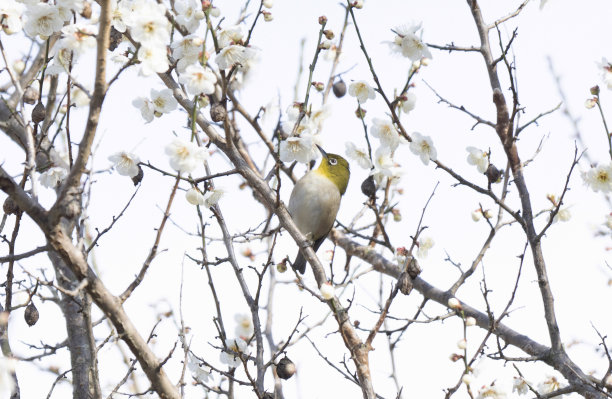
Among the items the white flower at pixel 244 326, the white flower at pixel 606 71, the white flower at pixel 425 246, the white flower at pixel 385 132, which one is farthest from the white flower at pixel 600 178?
the white flower at pixel 244 326

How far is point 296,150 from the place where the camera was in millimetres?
3832

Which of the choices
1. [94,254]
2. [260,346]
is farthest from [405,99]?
[94,254]

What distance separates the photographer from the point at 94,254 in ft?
19.1

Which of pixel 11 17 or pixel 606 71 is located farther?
pixel 606 71

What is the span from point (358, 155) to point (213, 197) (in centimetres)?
116

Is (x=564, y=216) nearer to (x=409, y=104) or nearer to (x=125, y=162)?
(x=409, y=104)

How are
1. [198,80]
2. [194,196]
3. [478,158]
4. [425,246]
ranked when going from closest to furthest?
[198,80], [194,196], [478,158], [425,246]

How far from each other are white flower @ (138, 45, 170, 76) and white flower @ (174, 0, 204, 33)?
63 centimetres

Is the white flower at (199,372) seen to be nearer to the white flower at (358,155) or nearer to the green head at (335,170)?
the white flower at (358,155)

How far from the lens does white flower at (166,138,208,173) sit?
10.1 feet

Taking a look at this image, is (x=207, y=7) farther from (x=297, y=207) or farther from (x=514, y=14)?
(x=297, y=207)

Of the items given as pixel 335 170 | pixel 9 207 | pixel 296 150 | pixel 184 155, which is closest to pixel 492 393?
pixel 296 150

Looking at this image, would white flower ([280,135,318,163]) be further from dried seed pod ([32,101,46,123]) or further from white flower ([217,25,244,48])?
dried seed pod ([32,101,46,123])

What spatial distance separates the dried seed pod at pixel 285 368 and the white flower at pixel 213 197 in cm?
92
